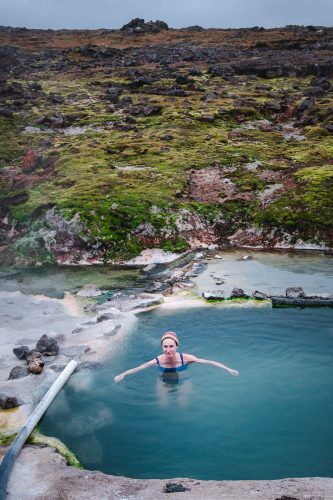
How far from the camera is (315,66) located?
47.1 meters

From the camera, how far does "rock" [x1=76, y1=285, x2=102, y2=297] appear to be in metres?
15.7

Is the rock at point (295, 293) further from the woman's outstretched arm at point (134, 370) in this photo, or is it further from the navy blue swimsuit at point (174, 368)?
the woman's outstretched arm at point (134, 370)

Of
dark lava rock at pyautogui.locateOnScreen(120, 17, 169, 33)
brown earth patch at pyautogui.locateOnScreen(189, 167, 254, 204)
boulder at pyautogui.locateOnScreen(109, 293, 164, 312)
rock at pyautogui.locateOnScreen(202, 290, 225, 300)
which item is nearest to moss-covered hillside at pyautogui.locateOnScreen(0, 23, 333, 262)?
brown earth patch at pyautogui.locateOnScreen(189, 167, 254, 204)

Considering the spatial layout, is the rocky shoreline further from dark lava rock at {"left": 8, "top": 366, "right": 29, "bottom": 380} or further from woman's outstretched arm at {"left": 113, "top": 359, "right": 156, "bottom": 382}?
woman's outstretched arm at {"left": 113, "top": 359, "right": 156, "bottom": 382}

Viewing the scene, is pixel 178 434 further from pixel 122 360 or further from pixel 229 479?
pixel 122 360

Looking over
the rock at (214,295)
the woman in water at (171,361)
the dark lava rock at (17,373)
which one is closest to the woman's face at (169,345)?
the woman in water at (171,361)

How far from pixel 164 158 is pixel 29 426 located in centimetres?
1946

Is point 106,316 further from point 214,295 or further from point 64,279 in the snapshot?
A: point 64,279

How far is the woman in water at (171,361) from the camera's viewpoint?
10805 millimetres

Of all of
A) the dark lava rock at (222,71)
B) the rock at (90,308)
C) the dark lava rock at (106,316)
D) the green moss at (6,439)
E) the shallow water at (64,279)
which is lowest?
the green moss at (6,439)

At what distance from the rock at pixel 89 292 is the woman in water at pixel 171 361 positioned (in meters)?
4.70

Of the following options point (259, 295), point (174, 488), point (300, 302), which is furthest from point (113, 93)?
point (174, 488)

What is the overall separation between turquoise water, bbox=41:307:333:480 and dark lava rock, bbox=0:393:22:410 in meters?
0.72

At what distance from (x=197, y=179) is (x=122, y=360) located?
13841mm
